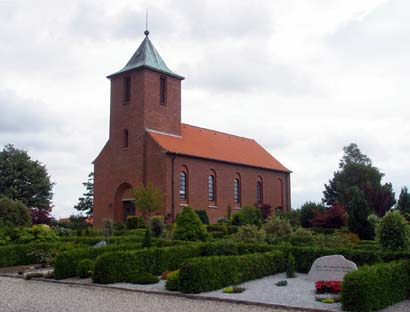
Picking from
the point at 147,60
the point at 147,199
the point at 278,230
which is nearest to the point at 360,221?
the point at 278,230

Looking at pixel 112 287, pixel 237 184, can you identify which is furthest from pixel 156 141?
pixel 112 287

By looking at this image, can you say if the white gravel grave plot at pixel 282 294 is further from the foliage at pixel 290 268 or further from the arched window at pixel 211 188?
the arched window at pixel 211 188

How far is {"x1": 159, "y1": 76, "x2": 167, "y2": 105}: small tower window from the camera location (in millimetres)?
41944

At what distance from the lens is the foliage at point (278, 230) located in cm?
2182

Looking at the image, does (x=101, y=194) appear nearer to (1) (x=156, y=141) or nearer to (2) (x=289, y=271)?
(1) (x=156, y=141)

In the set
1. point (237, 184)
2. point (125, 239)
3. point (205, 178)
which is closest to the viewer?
point (125, 239)

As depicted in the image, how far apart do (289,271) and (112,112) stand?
28582 mm

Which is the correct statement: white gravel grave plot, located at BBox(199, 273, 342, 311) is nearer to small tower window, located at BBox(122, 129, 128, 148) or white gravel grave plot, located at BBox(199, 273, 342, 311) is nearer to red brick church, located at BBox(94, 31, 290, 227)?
red brick church, located at BBox(94, 31, 290, 227)

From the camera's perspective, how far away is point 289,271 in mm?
16578

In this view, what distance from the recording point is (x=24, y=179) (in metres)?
57.8

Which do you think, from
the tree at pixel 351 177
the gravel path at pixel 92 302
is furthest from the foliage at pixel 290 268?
the tree at pixel 351 177

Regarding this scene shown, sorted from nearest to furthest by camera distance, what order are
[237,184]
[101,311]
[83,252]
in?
[101,311] < [83,252] < [237,184]

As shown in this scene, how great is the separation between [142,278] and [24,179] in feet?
150

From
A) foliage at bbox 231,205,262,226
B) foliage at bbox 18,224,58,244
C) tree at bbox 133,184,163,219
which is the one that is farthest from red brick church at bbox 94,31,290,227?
foliage at bbox 18,224,58,244
